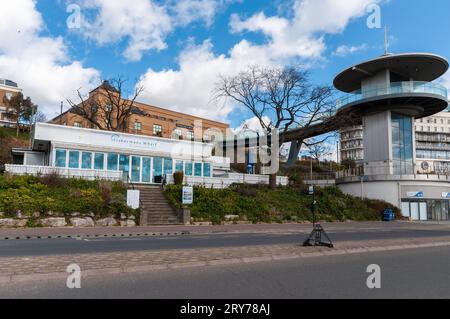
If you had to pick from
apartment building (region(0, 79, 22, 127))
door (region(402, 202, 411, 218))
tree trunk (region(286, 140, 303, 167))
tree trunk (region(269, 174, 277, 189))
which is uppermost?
apartment building (region(0, 79, 22, 127))

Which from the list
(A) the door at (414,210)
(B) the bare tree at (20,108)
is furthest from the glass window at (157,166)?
(B) the bare tree at (20,108)

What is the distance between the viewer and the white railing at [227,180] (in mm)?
31875

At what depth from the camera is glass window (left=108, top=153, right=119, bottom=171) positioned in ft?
109

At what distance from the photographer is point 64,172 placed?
27672 millimetres

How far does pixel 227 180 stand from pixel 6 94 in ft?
266

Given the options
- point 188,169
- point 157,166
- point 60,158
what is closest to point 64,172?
point 60,158

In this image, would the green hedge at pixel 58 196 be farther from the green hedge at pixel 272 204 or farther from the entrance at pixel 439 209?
the entrance at pixel 439 209

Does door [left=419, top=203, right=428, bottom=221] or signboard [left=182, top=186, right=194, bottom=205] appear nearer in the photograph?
signboard [left=182, top=186, right=194, bottom=205]

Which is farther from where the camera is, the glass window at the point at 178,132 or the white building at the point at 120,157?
the glass window at the point at 178,132

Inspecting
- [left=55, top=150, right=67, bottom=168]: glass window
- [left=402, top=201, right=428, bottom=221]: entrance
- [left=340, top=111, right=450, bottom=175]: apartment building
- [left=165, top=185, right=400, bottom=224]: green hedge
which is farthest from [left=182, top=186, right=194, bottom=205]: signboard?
[left=340, top=111, right=450, bottom=175]: apartment building

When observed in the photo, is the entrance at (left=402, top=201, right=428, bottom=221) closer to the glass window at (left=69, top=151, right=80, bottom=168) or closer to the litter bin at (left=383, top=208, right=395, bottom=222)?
the litter bin at (left=383, top=208, right=395, bottom=222)

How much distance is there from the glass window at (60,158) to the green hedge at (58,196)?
19.2ft

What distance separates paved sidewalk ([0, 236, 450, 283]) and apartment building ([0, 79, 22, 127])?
257 feet
